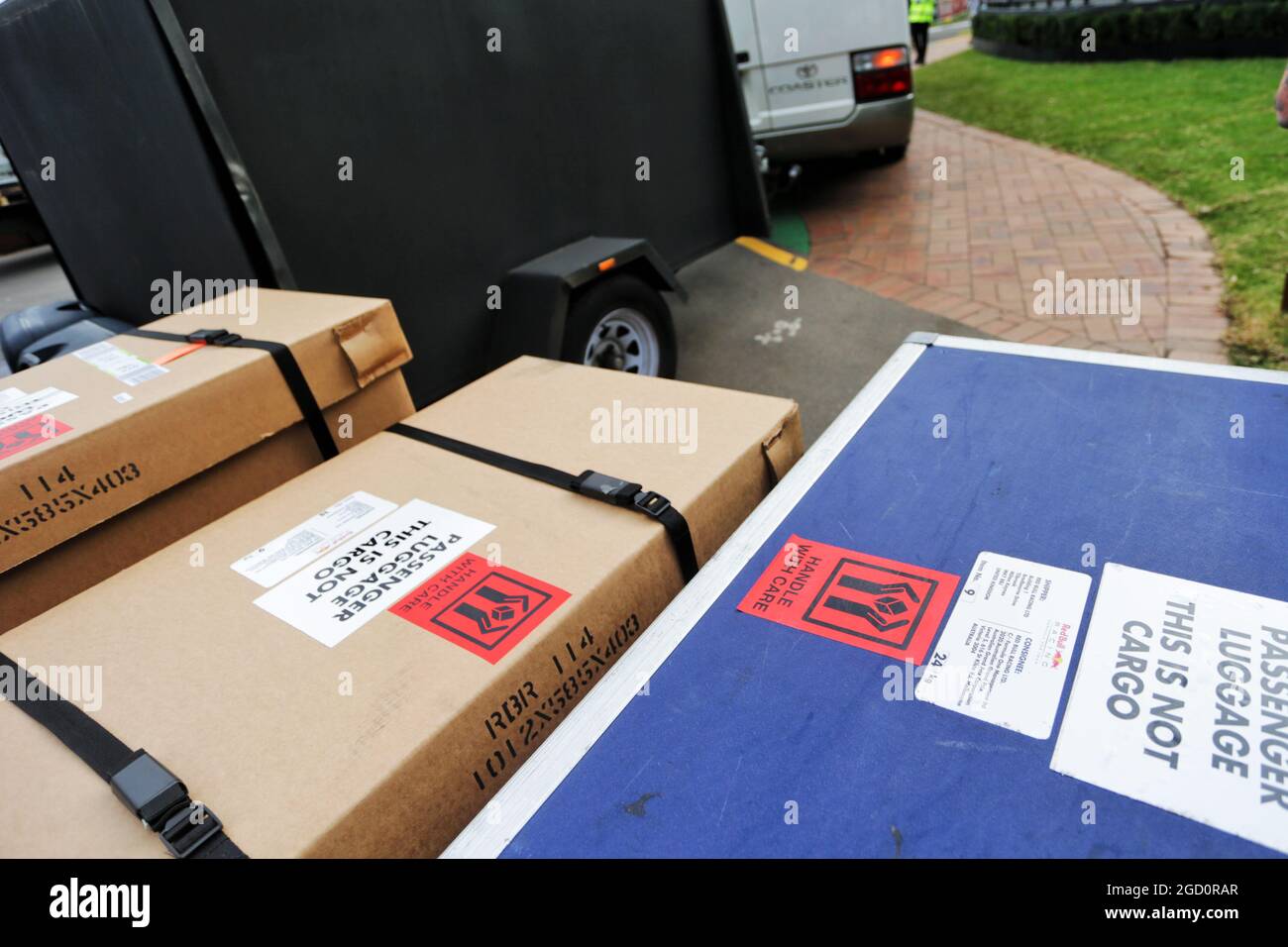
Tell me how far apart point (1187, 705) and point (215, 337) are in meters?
1.94

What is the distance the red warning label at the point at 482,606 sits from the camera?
1.09 m

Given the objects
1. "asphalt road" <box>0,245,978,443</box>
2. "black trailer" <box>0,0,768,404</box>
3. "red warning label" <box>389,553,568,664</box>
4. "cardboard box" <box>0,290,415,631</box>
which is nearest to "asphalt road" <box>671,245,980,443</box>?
"asphalt road" <box>0,245,978,443</box>

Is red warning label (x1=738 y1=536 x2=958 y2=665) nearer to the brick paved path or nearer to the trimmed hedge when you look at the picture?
the brick paved path

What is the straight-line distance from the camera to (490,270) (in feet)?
9.91

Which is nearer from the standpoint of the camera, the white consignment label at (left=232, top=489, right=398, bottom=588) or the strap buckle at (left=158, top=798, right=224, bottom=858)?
the strap buckle at (left=158, top=798, right=224, bottom=858)

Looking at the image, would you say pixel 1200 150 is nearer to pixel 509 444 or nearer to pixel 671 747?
pixel 509 444

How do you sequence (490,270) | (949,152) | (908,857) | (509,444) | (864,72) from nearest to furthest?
1. (908,857)
2. (509,444)
3. (490,270)
4. (864,72)
5. (949,152)

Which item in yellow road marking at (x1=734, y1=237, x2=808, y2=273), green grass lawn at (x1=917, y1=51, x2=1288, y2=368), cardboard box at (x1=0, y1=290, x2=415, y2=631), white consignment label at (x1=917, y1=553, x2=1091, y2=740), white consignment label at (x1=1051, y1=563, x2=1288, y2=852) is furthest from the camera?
yellow road marking at (x1=734, y1=237, x2=808, y2=273)

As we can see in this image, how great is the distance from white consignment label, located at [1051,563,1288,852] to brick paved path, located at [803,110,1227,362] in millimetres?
3261

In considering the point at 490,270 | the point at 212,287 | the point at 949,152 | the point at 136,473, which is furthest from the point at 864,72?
the point at 136,473

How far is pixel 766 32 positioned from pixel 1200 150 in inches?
144

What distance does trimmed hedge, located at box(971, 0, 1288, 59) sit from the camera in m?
8.73

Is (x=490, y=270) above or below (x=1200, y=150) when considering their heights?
above

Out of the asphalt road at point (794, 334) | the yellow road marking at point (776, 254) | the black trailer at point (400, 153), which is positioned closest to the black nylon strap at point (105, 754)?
the black trailer at point (400, 153)
